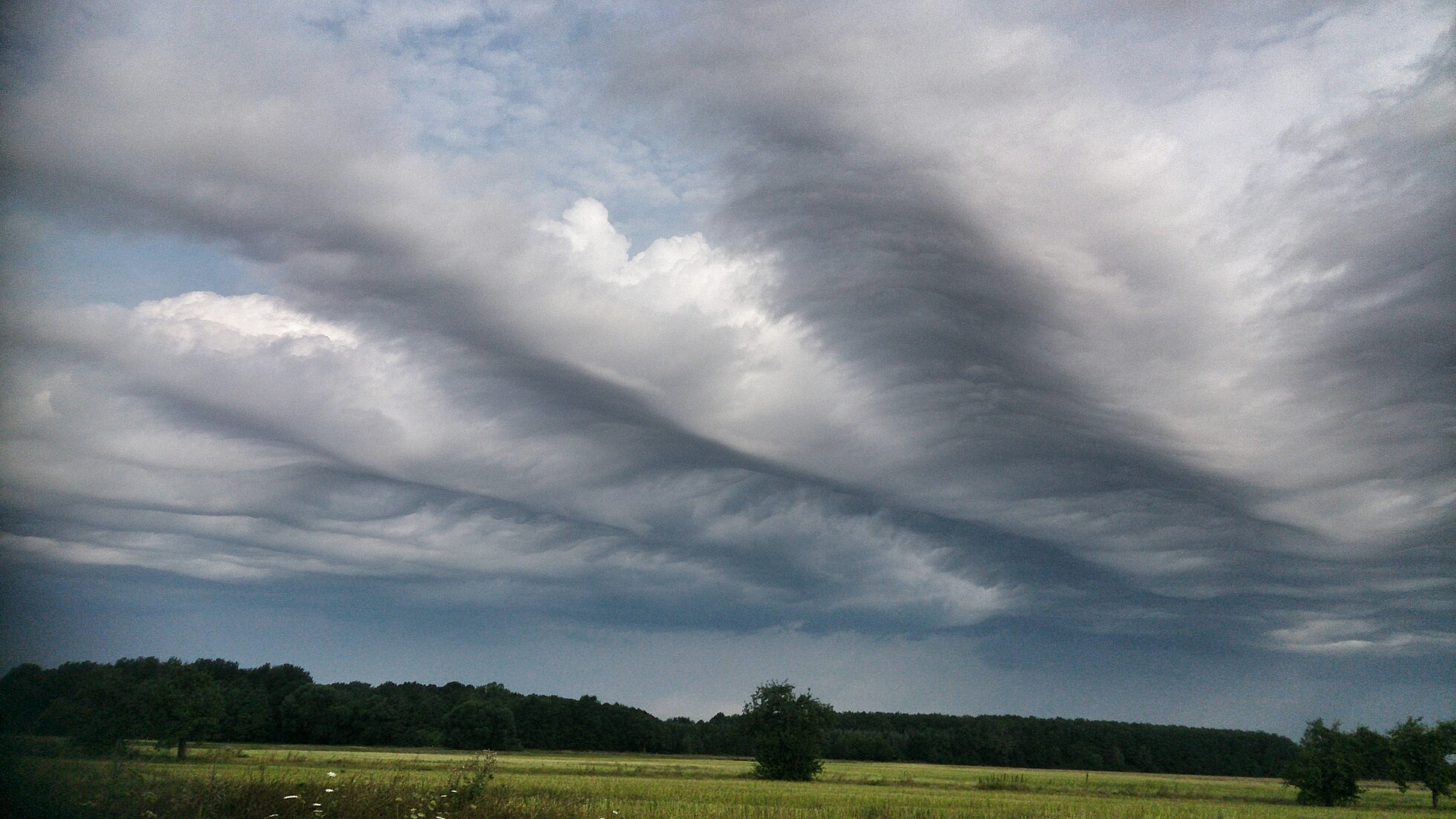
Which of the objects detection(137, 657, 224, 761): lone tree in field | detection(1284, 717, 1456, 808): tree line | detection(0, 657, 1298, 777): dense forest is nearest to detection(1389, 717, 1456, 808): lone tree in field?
detection(1284, 717, 1456, 808): tree line

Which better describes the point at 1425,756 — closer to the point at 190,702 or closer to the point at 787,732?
the point at 787,732

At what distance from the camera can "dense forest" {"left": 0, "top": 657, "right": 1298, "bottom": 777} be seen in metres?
105

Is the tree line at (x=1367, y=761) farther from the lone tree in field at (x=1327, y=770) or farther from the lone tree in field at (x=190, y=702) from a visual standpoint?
the lone tree in field at (x=190, y=702)

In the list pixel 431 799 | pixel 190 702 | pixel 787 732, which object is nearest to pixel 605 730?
pixel 787 732

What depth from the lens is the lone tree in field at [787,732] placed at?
74.2 metres

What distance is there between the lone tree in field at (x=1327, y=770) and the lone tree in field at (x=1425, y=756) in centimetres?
688

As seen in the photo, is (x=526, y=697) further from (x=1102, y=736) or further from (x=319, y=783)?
(x=319, y=783)

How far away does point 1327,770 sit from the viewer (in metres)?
65.1

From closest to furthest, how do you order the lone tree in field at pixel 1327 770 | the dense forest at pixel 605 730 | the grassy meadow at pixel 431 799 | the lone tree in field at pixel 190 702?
the grassy meadow at pixel 431 799 → the lone tree in field at pixel 190 702 → the lone tree in field at pixel 1327 770 → the dense forest at pixel 605 730

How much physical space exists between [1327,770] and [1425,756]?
11.5 m

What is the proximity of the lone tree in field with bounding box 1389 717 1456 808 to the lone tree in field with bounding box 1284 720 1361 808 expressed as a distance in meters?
6.88

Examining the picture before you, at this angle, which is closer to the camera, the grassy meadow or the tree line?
the grassy meadow

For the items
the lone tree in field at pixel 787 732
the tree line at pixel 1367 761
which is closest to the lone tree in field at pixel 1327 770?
the tree line at pixel 1367 761

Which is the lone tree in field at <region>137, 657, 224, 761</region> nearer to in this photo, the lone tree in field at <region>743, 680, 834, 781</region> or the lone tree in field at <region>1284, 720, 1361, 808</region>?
the lone tree in field at <region>743, 680, 834, 781</region>
